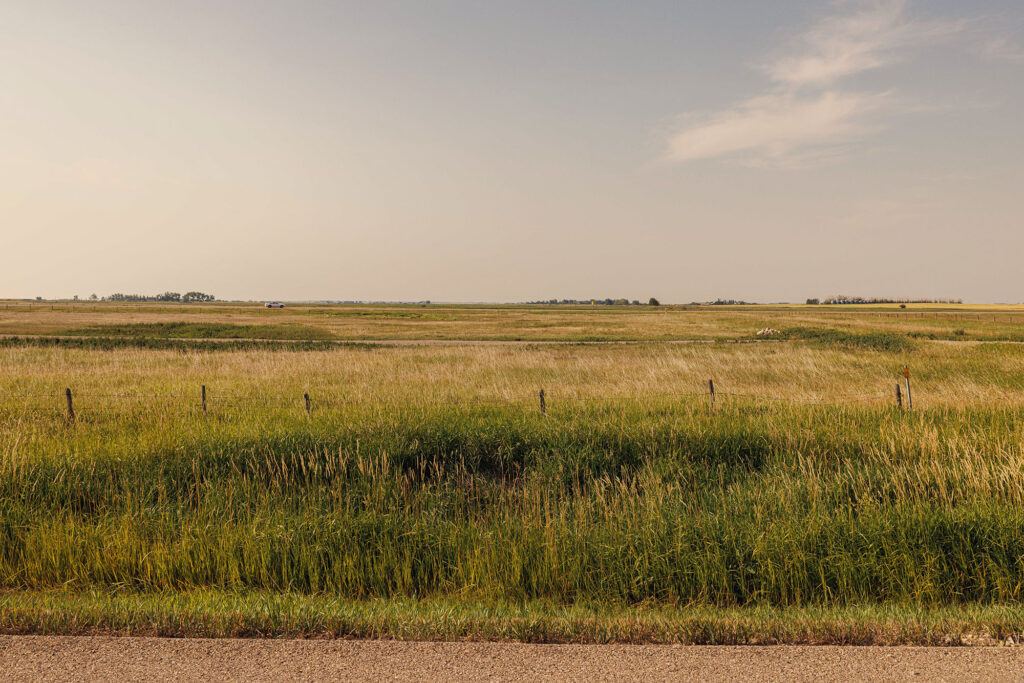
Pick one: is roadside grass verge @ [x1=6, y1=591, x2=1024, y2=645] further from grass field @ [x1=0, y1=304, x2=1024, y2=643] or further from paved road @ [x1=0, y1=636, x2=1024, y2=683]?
paved road @ [x1=0, y1=636, x2=1024, y2=683]

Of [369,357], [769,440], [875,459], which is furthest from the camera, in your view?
[369,357]

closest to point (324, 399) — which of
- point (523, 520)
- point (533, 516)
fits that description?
point (533, 516)

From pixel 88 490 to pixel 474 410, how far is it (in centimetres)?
808

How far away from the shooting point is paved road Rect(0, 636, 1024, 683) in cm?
421

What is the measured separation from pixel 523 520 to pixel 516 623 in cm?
268

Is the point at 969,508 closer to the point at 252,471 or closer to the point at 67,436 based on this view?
the point at 252,471

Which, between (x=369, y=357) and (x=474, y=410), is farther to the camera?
(x=369, y=357)

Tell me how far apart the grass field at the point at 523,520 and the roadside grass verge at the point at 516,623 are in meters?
0.03

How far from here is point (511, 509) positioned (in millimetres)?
9359

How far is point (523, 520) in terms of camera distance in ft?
25.5

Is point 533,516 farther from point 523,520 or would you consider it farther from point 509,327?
point 509,327

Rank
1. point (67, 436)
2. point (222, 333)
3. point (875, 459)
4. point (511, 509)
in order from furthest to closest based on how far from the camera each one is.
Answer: point (222, 333) < point (67, 436) < point (875, 459) < point (511, 509)

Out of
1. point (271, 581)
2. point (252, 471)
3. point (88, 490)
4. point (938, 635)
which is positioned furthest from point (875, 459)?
point (88, 490)

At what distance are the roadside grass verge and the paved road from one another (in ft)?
0.75
